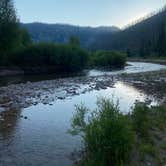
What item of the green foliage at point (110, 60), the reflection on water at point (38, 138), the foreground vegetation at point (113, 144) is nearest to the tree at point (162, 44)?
the green foliage at point (110, 60)

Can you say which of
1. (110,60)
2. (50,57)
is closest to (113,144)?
(50,57)

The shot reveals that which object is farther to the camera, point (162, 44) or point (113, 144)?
point (162, 44)

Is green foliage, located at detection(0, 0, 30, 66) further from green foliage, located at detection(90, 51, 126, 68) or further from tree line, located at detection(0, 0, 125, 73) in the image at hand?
green foliage, located at detection(90, 51, 126, 68)

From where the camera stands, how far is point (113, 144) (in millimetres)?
12367

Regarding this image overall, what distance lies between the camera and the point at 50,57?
272 ft

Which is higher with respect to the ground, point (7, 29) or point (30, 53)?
point (7, 29)

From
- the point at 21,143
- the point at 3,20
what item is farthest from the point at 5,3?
the point at 21,143

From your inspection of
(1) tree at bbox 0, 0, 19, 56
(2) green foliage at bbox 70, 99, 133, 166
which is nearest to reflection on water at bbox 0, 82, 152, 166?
(2) green foliage at bbox 70, 99, 133, 166

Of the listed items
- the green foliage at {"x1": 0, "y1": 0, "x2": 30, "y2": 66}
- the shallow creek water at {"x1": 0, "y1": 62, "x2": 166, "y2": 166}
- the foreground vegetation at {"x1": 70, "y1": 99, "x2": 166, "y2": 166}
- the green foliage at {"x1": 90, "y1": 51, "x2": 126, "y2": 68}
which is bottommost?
the green foliage at {"x1": 90, "y1": 51, "x2": 126, "y2": 68}

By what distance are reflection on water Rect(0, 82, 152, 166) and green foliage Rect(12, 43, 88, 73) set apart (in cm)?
5438

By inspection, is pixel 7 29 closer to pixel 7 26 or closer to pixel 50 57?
pixel 7 26

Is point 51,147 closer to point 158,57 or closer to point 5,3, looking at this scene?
point 5,3

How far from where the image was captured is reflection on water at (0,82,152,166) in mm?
14820

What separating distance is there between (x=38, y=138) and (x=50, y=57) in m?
65.4
